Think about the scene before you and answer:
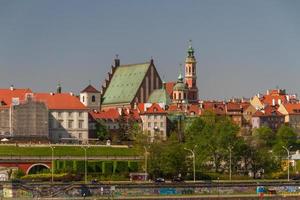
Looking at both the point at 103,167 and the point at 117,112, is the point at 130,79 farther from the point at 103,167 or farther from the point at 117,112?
Answer: the point at 103,167

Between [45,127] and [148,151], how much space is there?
151ft

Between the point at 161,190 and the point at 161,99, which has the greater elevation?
the point at 161,99

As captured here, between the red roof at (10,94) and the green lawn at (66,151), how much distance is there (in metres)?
24.6

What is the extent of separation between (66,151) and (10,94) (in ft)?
105

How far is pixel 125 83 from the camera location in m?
193

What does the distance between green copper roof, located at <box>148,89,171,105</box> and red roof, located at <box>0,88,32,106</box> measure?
3391cm

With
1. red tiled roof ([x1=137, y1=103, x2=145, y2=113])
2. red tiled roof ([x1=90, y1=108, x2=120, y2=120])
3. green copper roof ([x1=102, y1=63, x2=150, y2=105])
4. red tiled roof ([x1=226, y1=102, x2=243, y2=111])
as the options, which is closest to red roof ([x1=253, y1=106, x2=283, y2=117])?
red tiled roof ([x1=226, y1=102, x2=243, y2=111])

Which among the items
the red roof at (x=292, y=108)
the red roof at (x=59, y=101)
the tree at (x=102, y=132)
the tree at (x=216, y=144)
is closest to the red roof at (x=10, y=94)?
the red roof at (x=59, y=101)

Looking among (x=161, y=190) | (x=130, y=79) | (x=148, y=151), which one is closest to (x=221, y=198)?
(x=161, y=190)

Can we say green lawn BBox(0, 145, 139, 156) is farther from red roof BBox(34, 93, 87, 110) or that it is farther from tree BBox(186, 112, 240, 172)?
red roof BBox(34, 93, 87, 110)

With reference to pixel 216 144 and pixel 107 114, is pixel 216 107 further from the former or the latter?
pixel 216 144

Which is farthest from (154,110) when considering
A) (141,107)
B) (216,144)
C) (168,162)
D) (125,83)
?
(168,162)

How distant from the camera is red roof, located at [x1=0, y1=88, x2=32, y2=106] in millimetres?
156125

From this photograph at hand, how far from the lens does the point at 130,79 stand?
192m
